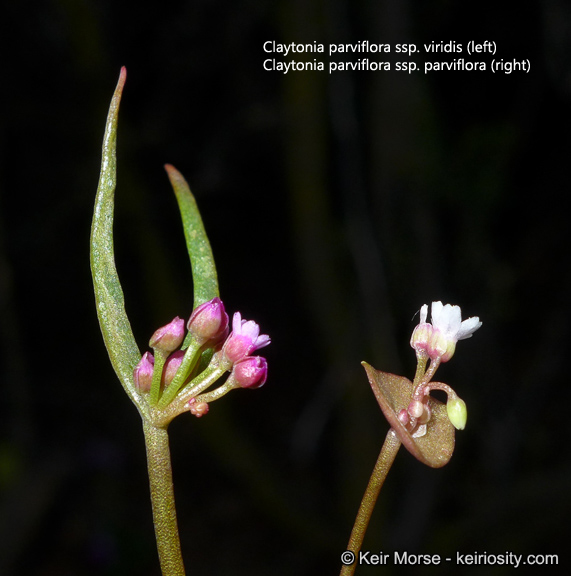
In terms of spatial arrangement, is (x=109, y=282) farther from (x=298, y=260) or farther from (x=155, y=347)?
(x=298, y=260)

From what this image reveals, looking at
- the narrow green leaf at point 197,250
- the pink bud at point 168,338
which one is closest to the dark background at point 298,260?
the narrow green leaf at point 197,250

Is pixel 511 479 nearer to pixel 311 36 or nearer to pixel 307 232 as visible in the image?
pixel 307 232

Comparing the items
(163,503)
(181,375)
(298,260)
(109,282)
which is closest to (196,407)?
(181,375)

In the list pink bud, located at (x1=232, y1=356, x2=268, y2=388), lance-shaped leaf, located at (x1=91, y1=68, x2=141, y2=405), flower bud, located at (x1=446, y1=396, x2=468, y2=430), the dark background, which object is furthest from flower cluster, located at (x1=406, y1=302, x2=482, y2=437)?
the dark background

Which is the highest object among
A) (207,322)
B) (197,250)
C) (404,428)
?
(197,250)

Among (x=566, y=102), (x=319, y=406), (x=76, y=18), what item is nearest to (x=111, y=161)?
(x=76, y=18)

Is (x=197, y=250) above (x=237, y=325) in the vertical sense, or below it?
above
